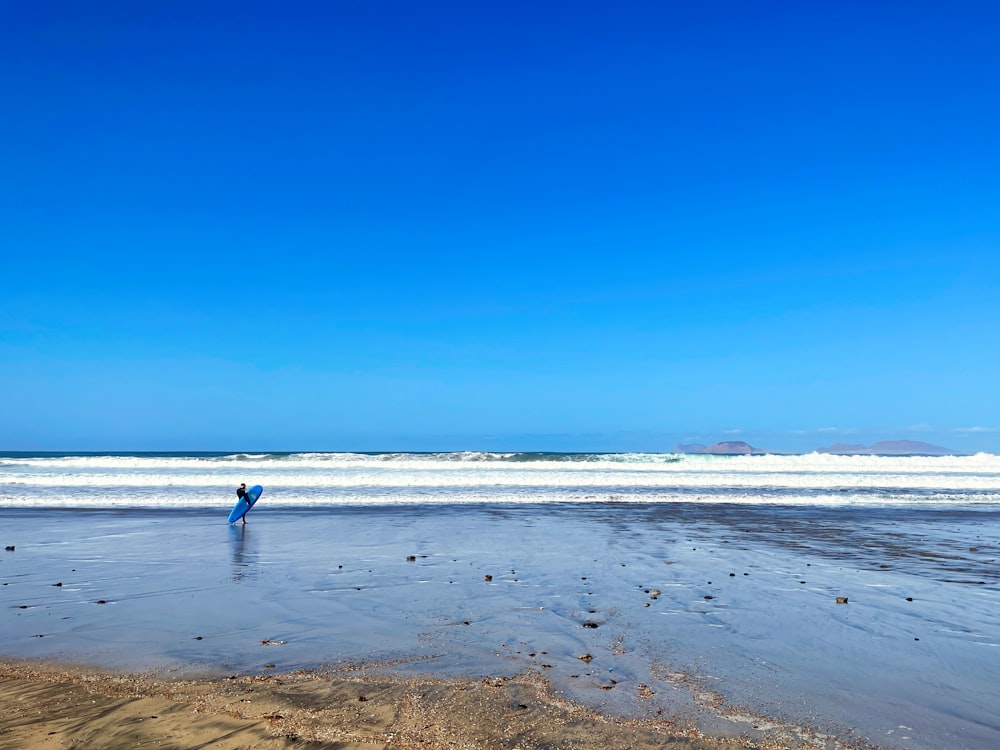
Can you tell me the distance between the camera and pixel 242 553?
13.2 metres

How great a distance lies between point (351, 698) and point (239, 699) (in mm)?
955

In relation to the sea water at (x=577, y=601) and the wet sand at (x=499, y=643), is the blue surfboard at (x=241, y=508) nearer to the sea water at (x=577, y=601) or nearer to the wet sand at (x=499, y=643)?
the sea water at (x=577, y=601)

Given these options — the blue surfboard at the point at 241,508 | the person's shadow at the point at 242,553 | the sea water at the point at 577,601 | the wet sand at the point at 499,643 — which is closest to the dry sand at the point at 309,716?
the wet sand at the point at 499,643

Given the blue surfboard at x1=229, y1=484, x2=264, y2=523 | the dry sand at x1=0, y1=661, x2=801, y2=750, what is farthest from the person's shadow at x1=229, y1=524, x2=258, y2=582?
the dry sand at x1=0, y1=661, x2=801, y2=750

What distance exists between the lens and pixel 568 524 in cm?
1783

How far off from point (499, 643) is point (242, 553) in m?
8.14

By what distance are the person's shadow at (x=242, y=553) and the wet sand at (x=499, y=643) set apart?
3.7 inches

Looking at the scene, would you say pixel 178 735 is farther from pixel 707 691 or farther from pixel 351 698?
pixel 707 691

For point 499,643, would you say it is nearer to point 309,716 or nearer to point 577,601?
point 577,601

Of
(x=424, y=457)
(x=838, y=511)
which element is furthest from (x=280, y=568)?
(x=424, y=457)

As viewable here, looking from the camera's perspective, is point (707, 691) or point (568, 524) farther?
point (568, 524)

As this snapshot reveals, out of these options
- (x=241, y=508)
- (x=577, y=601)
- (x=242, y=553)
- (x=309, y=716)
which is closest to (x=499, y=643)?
(x=577, y=601)

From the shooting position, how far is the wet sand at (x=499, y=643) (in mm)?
4984

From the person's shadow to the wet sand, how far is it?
0.10m
